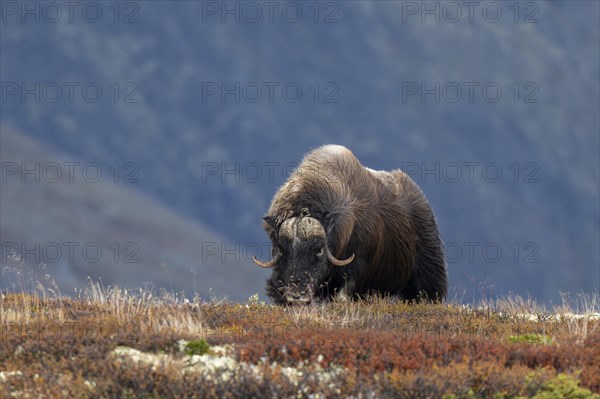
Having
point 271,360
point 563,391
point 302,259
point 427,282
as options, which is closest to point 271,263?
point 302,259

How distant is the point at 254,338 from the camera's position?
35.7 feet

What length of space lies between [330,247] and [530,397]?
26.8ft

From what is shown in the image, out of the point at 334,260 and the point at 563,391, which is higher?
the point at 334,260

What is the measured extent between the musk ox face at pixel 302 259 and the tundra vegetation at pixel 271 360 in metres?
3.44

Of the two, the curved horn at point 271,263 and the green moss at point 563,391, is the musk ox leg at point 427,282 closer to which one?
the curved horn at point 271,263

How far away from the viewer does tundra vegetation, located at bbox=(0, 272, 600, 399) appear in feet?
29.3

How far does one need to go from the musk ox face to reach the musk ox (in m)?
0.02

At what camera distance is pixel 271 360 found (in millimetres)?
9859

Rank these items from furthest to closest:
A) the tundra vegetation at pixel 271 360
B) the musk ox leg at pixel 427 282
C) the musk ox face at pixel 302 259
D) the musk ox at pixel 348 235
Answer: the musk ox leg at pixel 427 282, the musk ox at pixel 348 235, the musk ox face at pixel 302 259, the tundra vegetation at pixel 271 360

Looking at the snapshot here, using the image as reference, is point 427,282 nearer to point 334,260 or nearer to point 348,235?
point 348,235

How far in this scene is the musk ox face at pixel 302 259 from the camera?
54.0 ft

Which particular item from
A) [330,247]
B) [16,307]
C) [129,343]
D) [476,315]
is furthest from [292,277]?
[129,343]

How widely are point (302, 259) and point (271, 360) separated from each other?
674cm

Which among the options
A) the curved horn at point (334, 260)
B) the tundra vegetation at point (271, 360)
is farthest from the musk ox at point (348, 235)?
the tundra vegetation at point (271, 360)
